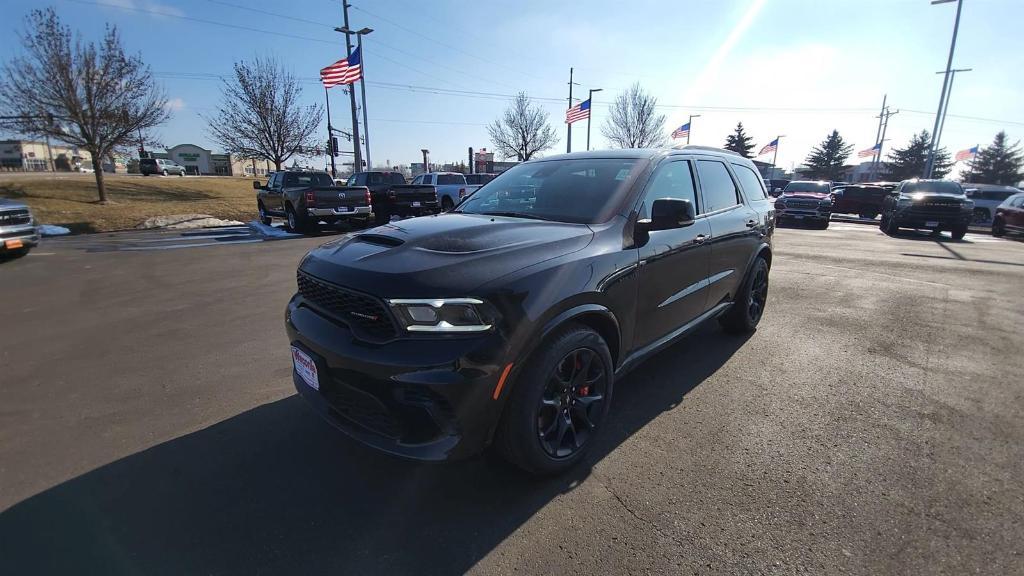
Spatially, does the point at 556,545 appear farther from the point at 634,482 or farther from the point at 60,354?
the point at 60,354

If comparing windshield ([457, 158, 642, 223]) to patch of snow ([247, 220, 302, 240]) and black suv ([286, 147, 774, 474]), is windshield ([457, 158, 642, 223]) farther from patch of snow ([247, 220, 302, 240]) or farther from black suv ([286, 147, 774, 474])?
patch of snow ([247, 220, 302, 240])

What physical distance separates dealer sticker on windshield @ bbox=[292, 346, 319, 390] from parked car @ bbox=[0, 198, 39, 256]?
9.77 metres

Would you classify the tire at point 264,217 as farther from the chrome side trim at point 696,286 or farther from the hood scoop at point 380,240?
the chrome side trim at point 696,286

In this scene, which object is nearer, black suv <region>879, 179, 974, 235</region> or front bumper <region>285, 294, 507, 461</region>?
front bumper <region>285, 294, 507, 461</region>

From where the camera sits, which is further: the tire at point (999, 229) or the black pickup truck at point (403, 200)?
the black pickup truck at point (403, 200)

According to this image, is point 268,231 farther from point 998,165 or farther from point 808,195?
point 998,165

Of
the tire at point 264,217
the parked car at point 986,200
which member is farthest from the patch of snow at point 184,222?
the parked car at point 986,200

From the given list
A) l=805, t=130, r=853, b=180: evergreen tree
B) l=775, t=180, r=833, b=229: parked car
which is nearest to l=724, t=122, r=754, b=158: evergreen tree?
l=805, t=130, r=853, b=180: evergreen tree

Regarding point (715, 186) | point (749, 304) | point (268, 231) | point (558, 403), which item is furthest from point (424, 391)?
point (268, 231)

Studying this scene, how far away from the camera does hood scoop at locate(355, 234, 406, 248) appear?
8.39 ft

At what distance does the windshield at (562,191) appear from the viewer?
9.98ft

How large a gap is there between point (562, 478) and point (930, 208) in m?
17.4

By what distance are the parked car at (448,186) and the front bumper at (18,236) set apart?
11.9 metres

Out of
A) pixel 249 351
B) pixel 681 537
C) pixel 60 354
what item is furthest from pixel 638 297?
pixel 60 354
